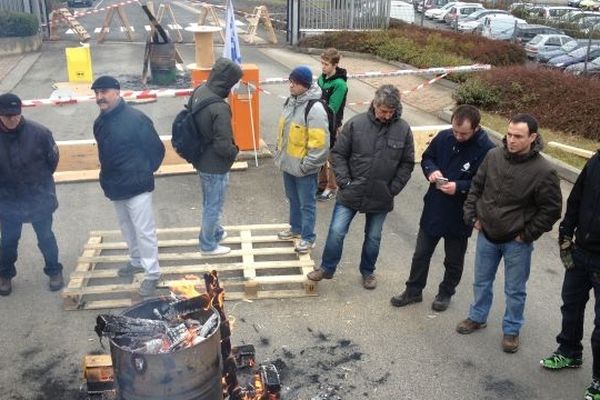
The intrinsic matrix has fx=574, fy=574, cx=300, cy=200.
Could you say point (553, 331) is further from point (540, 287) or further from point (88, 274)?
point (88, 274)

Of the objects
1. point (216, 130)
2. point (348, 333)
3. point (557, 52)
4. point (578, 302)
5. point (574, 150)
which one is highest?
point (216, 130)

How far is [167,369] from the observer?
3.23m

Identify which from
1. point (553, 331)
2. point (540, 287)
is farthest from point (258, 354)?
point (540, 287)

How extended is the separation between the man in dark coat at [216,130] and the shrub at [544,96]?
25.9ft

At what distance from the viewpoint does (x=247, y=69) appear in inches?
353

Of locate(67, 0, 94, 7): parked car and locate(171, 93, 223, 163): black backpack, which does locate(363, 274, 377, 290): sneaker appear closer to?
locate(171, 93, 223, 163): black backpack

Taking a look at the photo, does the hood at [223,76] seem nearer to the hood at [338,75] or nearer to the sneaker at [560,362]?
the hood at [338,75]

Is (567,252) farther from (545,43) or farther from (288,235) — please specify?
(545,43)

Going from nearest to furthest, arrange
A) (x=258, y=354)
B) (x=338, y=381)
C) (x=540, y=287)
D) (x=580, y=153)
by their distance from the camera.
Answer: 1. (x=338, y=381)
2. (x=258, y=354)
3. (x=540, y=287)
4. (x=580, y=153)

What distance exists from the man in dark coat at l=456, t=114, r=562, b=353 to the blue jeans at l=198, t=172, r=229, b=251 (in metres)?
2.37

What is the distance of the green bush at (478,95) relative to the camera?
12414 millimetres

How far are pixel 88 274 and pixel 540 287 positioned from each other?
180 inches

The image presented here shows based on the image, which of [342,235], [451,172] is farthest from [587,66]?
[342,235]

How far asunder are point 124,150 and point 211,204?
1.11 meters
